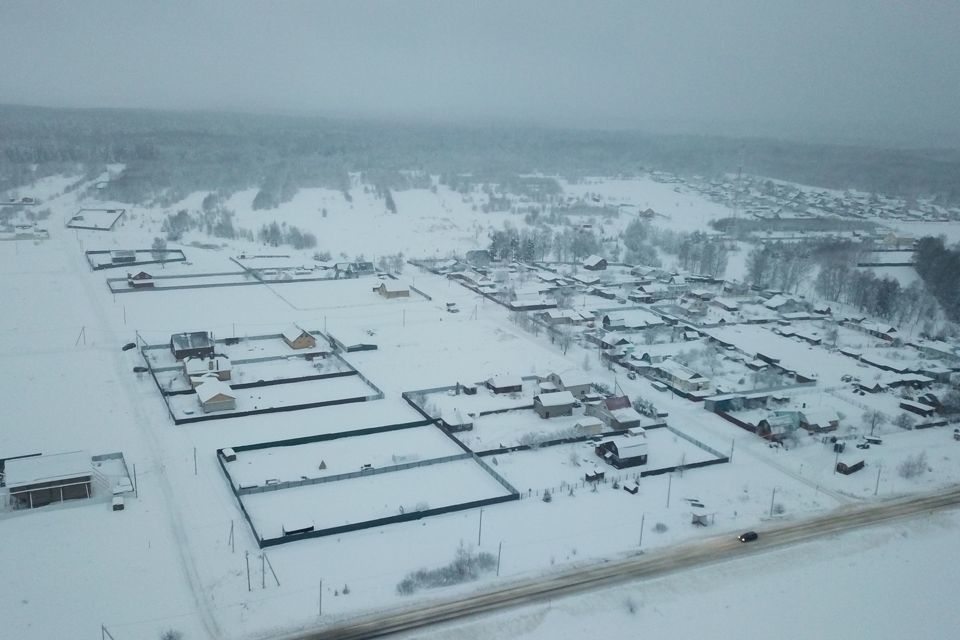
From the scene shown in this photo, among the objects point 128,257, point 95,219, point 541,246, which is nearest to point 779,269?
point 541,246

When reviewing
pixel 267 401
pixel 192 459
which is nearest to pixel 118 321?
pixel 267 401

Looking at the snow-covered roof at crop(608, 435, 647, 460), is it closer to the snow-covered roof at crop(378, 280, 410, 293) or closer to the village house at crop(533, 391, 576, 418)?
the village house at crop(533, 391, 576, 418)

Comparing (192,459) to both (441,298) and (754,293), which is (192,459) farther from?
(754,293)

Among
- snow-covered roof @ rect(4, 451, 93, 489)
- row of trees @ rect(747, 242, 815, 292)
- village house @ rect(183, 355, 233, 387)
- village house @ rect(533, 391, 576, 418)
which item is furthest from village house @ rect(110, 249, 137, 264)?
row of trees @ rect(747, 242, 815, 292)

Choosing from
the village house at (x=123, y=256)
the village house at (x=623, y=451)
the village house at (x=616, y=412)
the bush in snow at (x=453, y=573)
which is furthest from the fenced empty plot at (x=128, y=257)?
the bush in snow at (x=453, y=573)

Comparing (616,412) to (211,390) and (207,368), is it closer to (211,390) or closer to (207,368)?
(211,390)

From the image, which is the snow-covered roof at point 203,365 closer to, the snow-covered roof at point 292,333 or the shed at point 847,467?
the snow-covered roof at point 292,333
